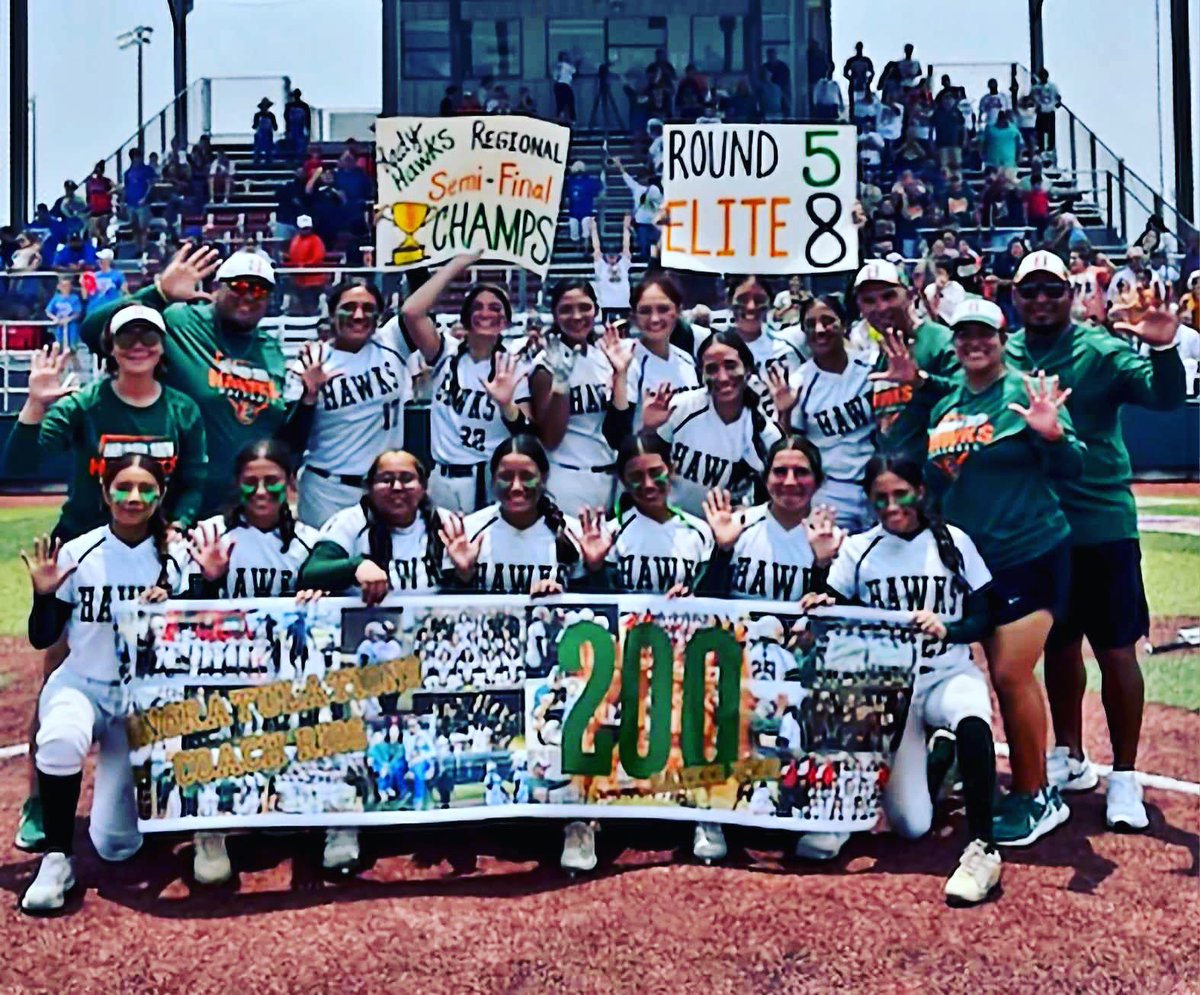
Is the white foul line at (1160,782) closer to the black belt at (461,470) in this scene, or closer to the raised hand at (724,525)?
the raised hand at (724,525)

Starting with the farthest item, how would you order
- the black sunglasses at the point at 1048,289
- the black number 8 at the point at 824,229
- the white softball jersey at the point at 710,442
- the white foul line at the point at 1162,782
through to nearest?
the black number 8 at the point at 824,229 < the white softball jersey at the point at 710,442 < the white foul line at the point at 1162,782 < the black sunglasses at the point at 1048,289

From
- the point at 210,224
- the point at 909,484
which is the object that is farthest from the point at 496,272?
the point at 909,484

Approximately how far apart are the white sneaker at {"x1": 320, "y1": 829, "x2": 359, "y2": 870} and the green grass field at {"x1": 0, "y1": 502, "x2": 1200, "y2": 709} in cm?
357

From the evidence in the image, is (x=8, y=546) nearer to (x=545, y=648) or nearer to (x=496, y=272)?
(x=496, y=272)

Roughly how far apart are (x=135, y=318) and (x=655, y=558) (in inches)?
80.3

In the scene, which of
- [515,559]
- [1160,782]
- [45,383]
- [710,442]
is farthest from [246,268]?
[1160,782]

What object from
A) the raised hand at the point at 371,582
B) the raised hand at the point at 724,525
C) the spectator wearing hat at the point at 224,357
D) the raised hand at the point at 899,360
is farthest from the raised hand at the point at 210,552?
the raised hand at the point at 899,360

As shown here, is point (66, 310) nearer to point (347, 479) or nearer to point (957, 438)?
point (347, 479)

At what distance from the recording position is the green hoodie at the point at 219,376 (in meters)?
5.66

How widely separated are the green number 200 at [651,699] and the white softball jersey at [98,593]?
1443 millimetres

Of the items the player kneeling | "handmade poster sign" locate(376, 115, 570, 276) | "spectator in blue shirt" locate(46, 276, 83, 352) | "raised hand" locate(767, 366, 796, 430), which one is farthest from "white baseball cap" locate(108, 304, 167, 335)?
"spectator in blue shirt" locate(46, 276, 83, 352)

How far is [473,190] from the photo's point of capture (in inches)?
341

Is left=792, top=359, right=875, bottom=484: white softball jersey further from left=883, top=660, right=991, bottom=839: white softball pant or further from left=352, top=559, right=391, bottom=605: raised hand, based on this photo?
left=352, top=559, right=391, bottom=605: raised hand

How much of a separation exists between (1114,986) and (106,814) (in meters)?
3.26
